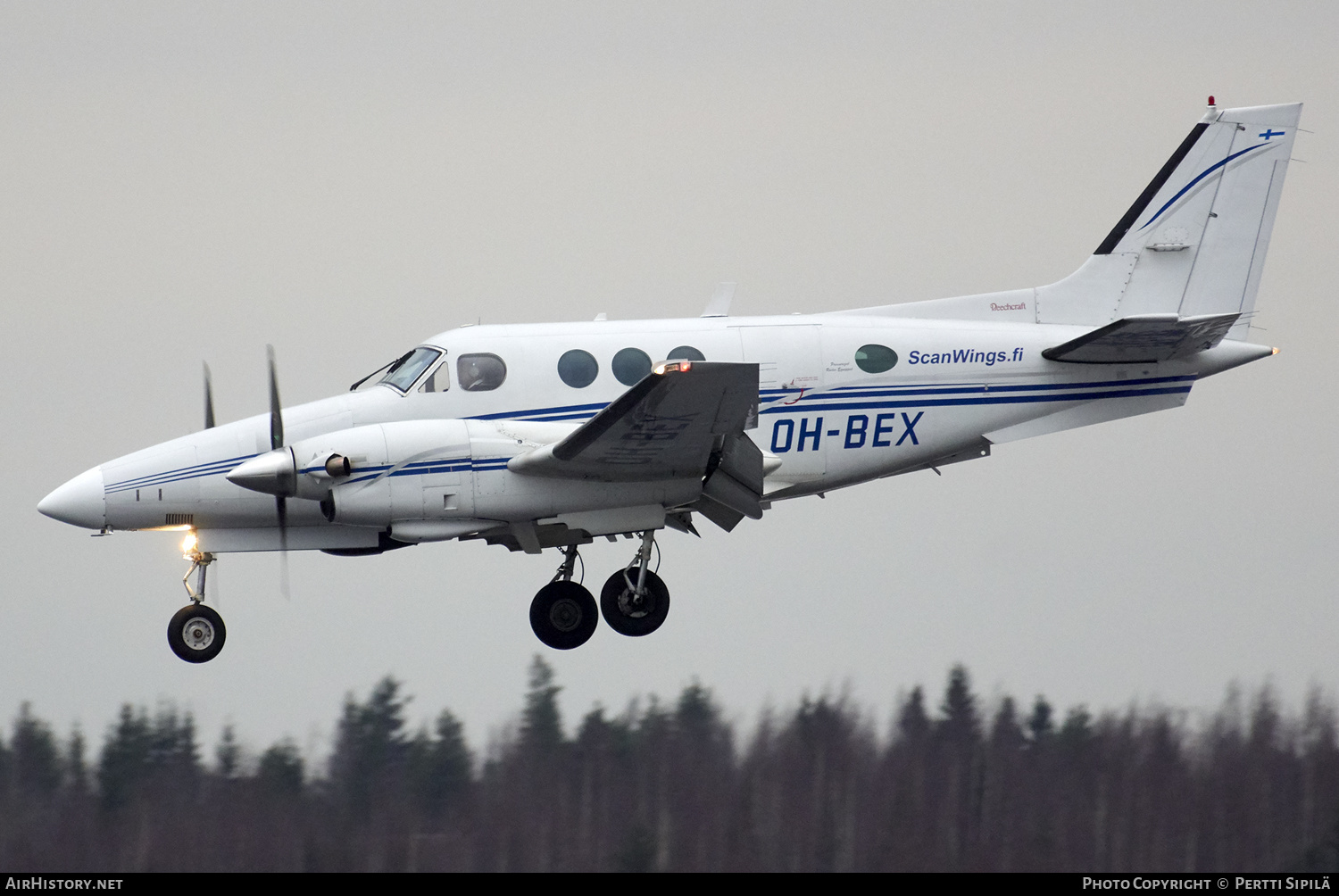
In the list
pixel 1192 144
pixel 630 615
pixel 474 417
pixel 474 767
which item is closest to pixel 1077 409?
pixel 1192 144

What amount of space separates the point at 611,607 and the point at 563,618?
529 mm

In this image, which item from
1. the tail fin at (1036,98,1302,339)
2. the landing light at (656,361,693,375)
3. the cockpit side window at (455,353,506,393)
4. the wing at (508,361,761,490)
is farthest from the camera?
the tail fin at (1036,98,1302,339)

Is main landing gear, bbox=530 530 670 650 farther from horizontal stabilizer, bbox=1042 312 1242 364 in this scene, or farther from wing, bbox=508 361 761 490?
horizontal stabilizer, bbox=1042 312 1242 364

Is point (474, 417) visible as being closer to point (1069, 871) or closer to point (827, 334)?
point (827, 334)

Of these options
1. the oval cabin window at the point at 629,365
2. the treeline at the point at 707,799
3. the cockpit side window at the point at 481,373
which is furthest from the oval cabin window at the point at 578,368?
the treeline at the point at 707,799

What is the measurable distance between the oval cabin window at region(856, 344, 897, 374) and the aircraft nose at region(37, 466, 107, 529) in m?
7.95

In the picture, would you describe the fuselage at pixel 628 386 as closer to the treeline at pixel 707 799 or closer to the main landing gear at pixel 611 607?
the main landing gear at pixel 611 607

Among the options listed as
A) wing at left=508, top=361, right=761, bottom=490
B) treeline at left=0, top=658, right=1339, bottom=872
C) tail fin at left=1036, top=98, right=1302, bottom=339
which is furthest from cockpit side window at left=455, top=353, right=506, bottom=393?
treeline at left=0, top=658, right=1339, bottom=872

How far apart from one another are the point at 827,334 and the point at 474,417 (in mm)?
3861

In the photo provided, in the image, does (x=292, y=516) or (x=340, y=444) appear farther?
(x=292, y=516)

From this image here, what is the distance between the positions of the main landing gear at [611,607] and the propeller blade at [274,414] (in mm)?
3275

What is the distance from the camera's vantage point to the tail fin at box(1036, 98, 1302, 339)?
19.1 m

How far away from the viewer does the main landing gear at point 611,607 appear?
1777 centimetres

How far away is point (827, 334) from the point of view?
17.8 meters
